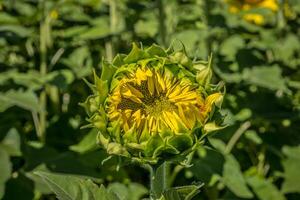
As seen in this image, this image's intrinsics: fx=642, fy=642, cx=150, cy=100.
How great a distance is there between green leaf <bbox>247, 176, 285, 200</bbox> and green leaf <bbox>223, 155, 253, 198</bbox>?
14 cm

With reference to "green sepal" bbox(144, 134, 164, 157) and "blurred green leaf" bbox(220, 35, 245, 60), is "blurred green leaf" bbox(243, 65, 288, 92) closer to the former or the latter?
"blurred green leaf" bbox(220, 35, 245, 60)

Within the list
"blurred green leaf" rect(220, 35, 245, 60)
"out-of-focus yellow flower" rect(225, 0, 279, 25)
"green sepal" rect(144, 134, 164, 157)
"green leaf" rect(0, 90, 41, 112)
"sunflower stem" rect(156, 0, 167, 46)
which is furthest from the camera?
"out-of-focus yellow flower" rect(225, 0, 279, 25)

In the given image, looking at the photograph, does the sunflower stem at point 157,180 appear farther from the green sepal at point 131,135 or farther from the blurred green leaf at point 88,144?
the blurred green leaf at point 88,144

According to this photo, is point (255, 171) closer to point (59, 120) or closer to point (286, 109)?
point (286, 109)

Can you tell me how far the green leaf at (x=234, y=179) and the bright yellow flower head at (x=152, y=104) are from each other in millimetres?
503

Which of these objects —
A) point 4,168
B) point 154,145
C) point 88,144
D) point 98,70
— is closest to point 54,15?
point 98,70

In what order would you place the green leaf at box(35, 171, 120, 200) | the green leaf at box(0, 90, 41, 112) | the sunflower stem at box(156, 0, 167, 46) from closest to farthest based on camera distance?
the green leaf at box(35, 171, 120, 200) → the green leaf at box(0, 90, 41, 112) → the sunflower stem at box(156, 0, 167, 46)

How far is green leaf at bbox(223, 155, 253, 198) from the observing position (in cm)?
147

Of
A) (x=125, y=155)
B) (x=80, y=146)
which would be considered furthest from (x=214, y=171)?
(x=125, y=155)

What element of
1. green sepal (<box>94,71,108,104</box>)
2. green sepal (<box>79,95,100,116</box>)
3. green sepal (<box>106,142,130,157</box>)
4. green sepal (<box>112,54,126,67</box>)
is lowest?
green sepal (<box>106,142,130,157</box>)

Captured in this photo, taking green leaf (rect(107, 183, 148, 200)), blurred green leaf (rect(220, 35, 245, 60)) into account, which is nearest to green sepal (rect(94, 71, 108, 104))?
green leaf (rect(107, 183, 148, 200))

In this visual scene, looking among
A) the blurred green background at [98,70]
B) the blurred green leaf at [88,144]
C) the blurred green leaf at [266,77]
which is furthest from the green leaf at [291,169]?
the blurred green leaf at [88,144]

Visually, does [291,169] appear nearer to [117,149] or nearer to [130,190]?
[130,190]

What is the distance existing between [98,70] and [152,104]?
1.04m
